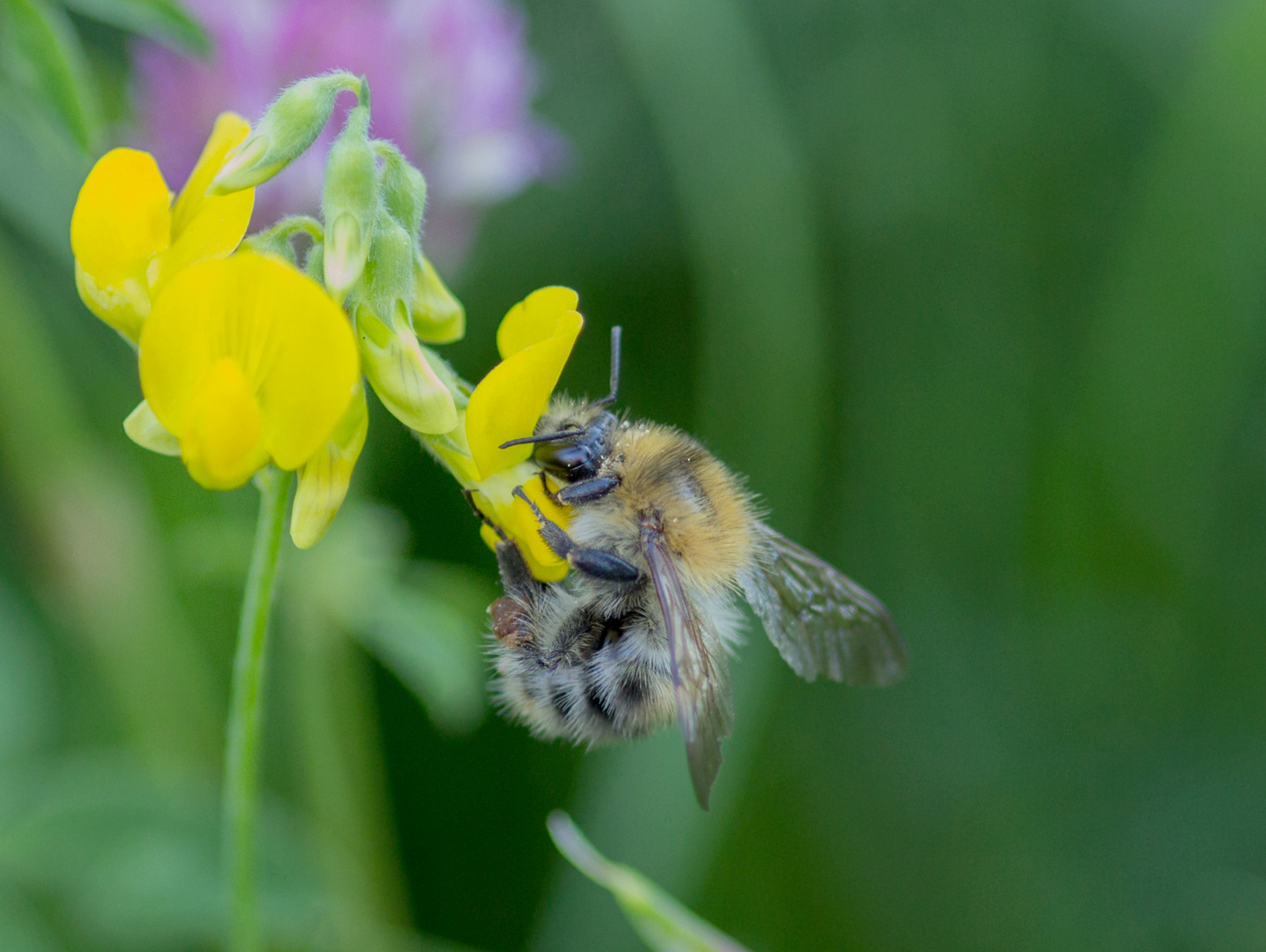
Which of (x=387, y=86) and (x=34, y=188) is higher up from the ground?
(x=387, y=86)

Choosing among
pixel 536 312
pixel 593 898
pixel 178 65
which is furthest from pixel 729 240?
pixel 536 312

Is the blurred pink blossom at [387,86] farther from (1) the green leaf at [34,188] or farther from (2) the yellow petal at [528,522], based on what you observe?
(2) the yellow petal at [528,522]

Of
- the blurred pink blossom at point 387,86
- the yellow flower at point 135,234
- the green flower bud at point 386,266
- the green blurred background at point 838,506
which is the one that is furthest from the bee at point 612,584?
the blurred pink blossom at point 387,86

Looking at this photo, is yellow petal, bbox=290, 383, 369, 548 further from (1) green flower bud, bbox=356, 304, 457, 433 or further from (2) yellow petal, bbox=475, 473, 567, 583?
(2) yellow petal, bbox=475, 473, 567, 583

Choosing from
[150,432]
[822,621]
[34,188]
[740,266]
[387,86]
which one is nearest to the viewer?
[150,432]

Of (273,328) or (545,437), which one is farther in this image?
(545,437)

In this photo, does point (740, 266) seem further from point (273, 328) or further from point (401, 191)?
point (273, 328)

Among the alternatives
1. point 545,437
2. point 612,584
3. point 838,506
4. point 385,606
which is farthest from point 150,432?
point 838,506
